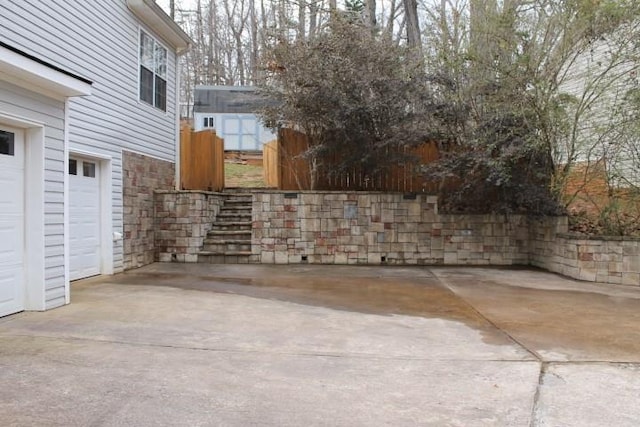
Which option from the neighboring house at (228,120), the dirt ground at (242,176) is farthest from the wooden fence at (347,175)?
the neighboring house at (228,120)

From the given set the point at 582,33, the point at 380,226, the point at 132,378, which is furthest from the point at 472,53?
the point at 132,378

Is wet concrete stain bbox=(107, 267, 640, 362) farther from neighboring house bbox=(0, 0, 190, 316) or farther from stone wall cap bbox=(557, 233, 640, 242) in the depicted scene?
stone wall cap bbox=(557, 233, 640, 242)

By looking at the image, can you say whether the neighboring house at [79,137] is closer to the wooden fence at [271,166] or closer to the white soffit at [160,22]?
the white soffit at [160,22]

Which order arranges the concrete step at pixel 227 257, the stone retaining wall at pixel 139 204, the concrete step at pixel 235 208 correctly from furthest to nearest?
the concrete step at pixel 235 208, the concrete step at pixel 227 257, the stone retaining wall at pixel 139 204

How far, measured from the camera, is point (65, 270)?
6348mm

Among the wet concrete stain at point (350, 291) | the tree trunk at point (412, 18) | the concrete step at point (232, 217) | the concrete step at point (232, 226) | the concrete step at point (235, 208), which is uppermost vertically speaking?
the tree trunk at point (412, 18)

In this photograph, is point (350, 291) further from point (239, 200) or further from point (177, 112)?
point (177, 112)

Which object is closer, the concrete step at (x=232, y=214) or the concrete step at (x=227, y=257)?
the concrete step at (x=227, y=257)

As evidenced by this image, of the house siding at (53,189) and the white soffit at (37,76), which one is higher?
the white soffit at (37,76)

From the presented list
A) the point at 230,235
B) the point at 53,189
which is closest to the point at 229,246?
the point at 230,235

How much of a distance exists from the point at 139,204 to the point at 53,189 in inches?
158

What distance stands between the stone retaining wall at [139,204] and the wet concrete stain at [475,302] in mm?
1016

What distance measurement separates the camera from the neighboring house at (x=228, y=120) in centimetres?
2417

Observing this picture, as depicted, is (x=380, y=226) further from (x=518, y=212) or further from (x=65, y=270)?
(x=65, y=270)
